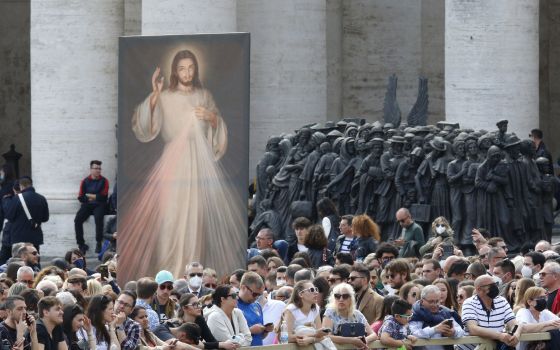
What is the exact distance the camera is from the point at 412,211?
113 feet

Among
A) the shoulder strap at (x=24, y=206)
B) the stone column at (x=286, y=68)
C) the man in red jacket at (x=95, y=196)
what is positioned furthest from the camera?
the stone column at (x=286, y=68)

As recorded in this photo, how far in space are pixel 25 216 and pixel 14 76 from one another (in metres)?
18.6

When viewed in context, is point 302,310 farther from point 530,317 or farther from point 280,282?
point 280,282

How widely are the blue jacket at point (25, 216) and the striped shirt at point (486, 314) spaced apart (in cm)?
1676

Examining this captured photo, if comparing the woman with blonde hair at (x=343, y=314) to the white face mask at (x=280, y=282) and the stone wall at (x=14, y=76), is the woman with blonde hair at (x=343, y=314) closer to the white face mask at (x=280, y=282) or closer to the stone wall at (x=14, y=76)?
the white face mask at (x=280, y=282)

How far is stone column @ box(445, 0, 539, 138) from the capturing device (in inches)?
1510

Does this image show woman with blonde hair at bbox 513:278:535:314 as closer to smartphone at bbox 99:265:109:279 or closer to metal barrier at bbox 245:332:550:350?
metal barrier at bbox 245:332:550:350

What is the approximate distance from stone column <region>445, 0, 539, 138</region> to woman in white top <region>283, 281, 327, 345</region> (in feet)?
60.1

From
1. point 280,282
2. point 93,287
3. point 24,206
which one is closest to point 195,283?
point 280,282

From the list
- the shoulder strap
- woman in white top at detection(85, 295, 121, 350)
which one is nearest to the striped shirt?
woman in white top at detection(85, 295, 121, 350)

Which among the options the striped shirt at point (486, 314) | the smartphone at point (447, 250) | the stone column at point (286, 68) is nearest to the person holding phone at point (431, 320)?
the striped shirt at point (486, 314)

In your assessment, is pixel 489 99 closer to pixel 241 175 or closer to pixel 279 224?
pixel 279 224

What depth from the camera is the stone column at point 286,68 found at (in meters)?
Answer: 43.3

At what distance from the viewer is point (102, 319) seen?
19.4 m
